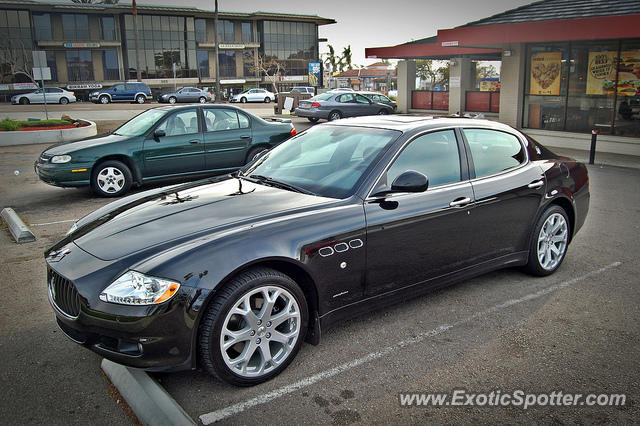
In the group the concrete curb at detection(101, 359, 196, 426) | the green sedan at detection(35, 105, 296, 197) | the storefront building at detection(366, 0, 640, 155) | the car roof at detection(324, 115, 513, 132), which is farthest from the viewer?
the storefront building at detection(366, 0, 640, 155)

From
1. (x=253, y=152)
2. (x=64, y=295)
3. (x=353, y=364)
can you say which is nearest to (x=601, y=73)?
(x=253, y=152)

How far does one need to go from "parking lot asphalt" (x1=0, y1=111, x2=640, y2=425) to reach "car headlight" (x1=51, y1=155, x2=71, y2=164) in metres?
3.76

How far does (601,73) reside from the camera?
654 inches

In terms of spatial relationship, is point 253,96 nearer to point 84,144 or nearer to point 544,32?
point 544,32

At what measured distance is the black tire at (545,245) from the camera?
518cm

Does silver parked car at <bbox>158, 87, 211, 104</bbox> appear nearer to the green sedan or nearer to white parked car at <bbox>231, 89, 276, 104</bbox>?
white parked car at <bbox>231, 89, 276, 104</bbox>

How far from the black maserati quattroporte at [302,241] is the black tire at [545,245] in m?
0.02

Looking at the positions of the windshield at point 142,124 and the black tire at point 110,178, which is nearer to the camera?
the black tire at point 110,178

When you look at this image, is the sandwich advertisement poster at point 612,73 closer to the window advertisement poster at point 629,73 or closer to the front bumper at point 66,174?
the window advertisement poster at point 629,73

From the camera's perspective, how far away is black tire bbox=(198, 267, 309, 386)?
10.5ft

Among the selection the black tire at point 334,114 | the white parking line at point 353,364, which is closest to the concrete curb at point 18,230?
the white parking line at point 353,364

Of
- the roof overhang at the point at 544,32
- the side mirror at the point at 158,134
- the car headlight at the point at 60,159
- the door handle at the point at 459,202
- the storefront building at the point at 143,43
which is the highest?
the storefront building at the point at 143,43

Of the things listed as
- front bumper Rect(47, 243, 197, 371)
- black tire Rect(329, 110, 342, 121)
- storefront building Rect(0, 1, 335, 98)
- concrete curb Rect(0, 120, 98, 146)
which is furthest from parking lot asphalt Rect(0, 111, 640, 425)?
storefront building Rect(0, 1, 335, 98)

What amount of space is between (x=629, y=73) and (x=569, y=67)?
76.3 inches
